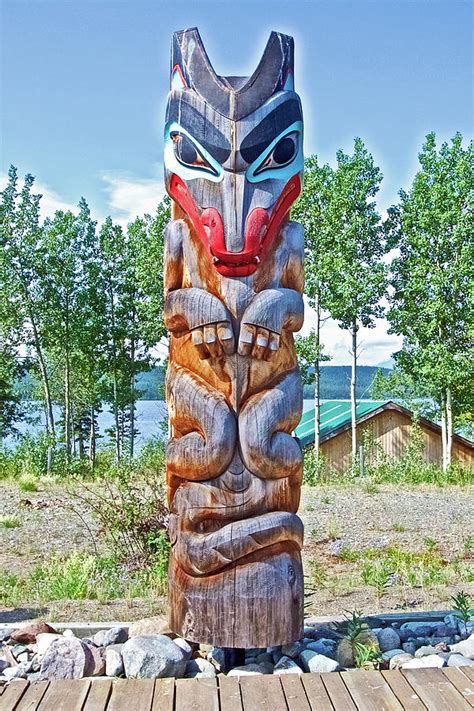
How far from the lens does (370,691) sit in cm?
374

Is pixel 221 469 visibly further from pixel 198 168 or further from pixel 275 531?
pixel 198 168

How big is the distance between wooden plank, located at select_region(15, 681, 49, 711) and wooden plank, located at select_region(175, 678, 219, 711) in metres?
0.71

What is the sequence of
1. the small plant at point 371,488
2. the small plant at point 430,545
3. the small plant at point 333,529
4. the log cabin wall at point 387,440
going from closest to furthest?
1. the small plant at point 430,545
2. the small plant at point 333,529
3. the small plant at point 371,488
4. the log cabin wall at point 387,440

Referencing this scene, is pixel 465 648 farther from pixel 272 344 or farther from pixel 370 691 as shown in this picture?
pixel 272 344

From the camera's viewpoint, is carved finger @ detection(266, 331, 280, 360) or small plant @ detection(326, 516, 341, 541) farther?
small plant @ detection(326, 516, 341, 541)

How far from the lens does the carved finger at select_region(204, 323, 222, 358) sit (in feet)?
13.7

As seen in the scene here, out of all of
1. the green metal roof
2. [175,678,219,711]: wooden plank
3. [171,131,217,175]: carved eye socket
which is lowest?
[175,678,219,711]: wooden plank

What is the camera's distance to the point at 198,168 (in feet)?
14.5

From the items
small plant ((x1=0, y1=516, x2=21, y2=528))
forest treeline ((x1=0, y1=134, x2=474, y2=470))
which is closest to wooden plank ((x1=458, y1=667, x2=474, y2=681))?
small plant ((x1=0, y1=516, x2=21, y2=528))

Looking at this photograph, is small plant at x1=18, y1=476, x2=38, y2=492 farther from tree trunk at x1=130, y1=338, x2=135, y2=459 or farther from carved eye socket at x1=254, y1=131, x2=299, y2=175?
carved eye socket at x1=254, y1=131, x2=299, y2=175

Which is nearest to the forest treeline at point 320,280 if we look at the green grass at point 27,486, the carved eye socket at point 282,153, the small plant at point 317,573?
the green grass at point 27,486

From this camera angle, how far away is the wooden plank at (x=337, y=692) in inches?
140

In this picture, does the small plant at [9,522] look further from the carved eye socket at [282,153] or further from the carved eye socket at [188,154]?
the carved eye socket at [282,153]

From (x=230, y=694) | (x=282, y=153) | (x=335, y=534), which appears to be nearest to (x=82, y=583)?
(x=230, y=694)
